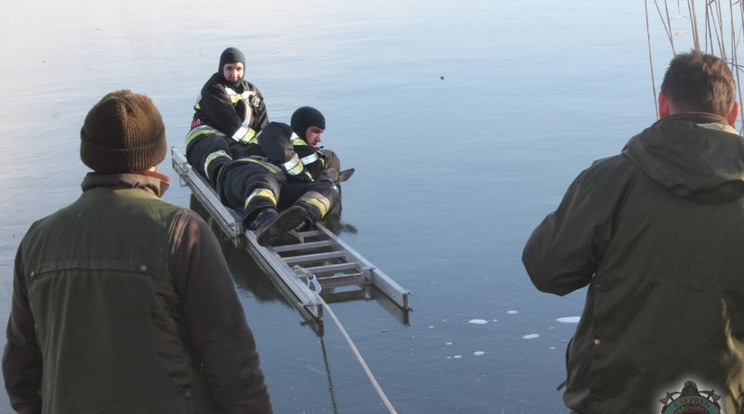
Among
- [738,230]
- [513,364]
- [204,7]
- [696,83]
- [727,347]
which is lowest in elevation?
[513,364]

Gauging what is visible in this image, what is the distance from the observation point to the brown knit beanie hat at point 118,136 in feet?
7.59

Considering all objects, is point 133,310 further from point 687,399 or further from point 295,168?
point 295,168

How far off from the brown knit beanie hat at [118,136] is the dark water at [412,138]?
2.04 m

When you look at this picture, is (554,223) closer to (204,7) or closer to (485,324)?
(485,324)

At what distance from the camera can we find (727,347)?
2398 mm

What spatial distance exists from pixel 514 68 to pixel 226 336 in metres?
11.3

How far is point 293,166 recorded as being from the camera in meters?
7.13

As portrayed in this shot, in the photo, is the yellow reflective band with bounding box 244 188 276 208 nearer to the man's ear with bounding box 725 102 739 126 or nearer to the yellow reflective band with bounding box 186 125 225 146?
the yellow reflective band with bounding box 186 125 225 146

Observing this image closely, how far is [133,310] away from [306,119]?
505 cm

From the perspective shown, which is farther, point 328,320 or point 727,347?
point 328,320

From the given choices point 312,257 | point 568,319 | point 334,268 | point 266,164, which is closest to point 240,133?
point 266,164

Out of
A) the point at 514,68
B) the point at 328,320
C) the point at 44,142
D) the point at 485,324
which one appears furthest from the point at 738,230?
the point at 514,68

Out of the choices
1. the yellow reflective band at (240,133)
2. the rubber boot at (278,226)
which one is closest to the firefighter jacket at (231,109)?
the yellow reflective band at (240,133)

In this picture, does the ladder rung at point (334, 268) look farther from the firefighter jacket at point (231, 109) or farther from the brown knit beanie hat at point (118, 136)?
the brown knit beanie hat at point (118, 136)
